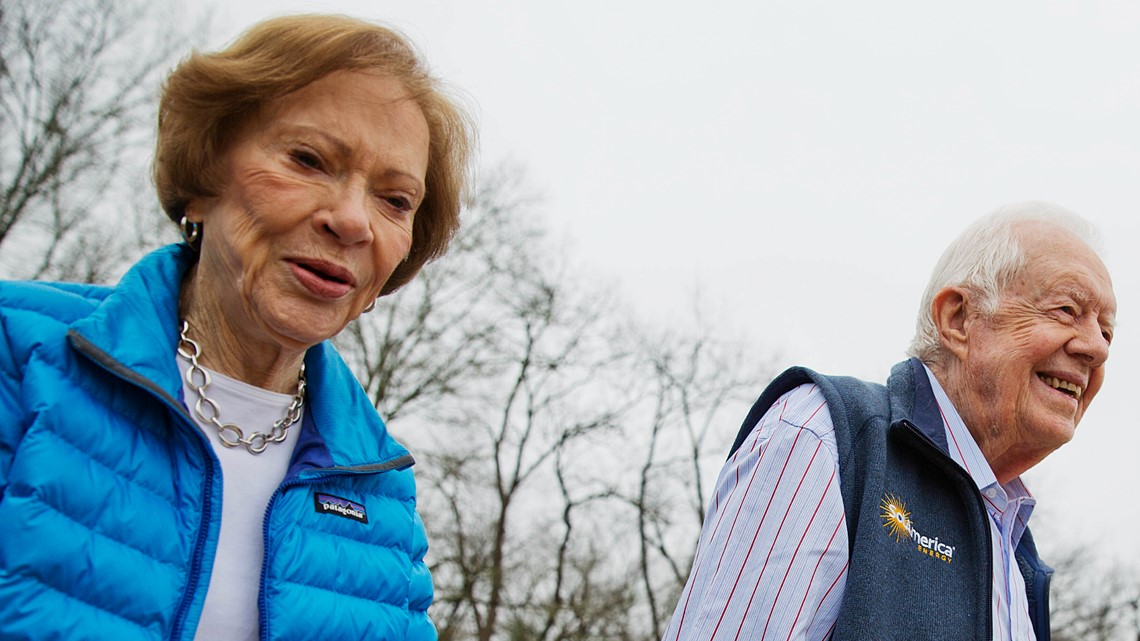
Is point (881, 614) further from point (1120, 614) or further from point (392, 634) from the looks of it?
point (1120, 614)

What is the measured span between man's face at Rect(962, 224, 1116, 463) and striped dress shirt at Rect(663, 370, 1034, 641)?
488mm

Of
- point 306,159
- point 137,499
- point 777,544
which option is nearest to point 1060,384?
point 777,544

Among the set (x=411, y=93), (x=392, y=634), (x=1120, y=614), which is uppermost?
(x=1120, y=614)

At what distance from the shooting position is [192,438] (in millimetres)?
1923

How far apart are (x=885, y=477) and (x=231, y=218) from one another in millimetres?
1727

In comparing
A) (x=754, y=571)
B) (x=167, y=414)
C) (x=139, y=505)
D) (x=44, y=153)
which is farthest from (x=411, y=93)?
(x=44, y=153)

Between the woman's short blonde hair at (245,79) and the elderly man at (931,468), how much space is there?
1.28 m

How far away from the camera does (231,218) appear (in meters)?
2.18

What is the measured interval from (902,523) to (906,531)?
0.02 metres

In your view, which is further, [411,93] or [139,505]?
[411,93]

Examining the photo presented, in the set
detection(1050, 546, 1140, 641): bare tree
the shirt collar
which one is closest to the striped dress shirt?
the shirt collar

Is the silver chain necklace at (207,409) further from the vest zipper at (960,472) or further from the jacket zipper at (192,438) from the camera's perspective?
the vest zipper at (960,472)

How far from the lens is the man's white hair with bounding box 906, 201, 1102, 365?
3.17 metres

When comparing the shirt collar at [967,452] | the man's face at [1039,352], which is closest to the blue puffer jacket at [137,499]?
the shirt collar at [967,452]
